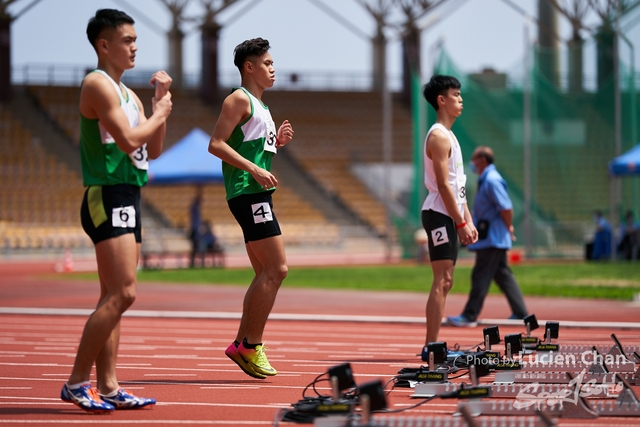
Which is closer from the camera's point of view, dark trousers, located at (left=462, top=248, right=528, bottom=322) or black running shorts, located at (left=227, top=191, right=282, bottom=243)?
black running shorts, located at (left=227, top=191, right=282, bottom=243)

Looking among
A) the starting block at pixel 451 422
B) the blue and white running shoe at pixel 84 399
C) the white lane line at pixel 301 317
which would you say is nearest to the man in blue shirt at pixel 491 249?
the white lane line at pixel 301 317

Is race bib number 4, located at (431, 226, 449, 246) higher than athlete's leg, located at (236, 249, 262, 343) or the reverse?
higher

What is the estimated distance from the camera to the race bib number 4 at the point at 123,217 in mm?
5234

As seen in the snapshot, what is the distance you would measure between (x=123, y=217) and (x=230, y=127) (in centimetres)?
149

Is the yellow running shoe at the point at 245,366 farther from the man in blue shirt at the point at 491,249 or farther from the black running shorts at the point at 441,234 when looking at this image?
the man in blue shirt at the point at 491,249

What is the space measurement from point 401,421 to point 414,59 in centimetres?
4227

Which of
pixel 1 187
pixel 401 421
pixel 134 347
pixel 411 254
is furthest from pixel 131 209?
pixel 1 187

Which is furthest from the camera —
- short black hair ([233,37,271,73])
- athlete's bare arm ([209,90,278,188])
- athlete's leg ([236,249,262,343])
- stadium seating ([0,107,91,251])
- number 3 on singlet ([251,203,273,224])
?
stadium seating ([0,107,91,251])

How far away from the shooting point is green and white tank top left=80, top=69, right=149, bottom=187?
530 centimetres

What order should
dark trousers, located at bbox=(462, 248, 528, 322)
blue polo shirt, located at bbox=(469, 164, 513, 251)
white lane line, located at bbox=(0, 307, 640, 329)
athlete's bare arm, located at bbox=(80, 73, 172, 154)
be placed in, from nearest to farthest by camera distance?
athlete's bare arm, located at bbox=(80, 73, 172, 154)
white lane line, located at bbox=(0, 307, 640, 329)
dark trousers, located at bbox=(462, 248, 528, 322)
blue polo shirt, located at bbox=(469, 164, 513, 251)

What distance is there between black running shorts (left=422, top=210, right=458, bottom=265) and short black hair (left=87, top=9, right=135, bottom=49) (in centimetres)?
291

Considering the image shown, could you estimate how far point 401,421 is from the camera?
4.39m

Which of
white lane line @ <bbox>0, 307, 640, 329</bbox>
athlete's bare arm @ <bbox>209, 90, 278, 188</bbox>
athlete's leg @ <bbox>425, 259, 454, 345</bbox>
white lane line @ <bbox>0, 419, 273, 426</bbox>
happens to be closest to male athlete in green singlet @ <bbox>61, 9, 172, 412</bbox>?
white lane line @ <bbox>0, 419, 273, 426</bbox>

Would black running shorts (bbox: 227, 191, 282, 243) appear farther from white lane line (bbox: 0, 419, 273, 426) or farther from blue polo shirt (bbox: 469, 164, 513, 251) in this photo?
blue polo shirt (bbox: 469, 164, 513, 251)
